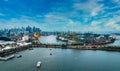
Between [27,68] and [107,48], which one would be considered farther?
[107,48]

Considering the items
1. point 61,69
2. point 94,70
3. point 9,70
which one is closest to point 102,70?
point 94,70

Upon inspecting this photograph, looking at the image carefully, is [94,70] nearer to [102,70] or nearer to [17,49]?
[102,70]

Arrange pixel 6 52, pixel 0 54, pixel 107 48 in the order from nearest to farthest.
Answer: pixel 0 54 < pixel 6 52 < pixel 107 48

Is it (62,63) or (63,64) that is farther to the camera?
(62,63)

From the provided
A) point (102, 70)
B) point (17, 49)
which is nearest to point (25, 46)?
point (17, 49)

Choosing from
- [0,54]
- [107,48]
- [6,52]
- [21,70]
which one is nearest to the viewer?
[21,70]

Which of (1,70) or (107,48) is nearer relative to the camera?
(1,70)

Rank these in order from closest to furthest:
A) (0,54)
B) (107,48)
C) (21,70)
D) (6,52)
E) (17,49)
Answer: (21,70), (0,54), (6,52), (17,49), (107,48)

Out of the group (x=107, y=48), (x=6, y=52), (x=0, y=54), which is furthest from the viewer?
(x=107, y=48)

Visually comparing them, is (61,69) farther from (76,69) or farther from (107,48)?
(107,48)
